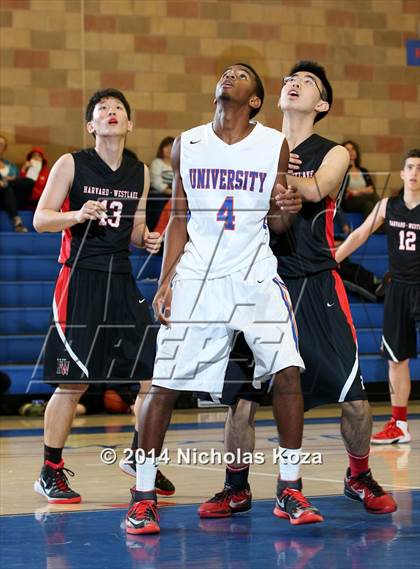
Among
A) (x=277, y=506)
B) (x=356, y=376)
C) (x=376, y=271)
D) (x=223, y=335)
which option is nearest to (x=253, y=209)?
(x=223, y=335)

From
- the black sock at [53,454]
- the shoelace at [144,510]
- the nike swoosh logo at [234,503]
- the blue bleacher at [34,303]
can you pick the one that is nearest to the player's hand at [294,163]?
the nike swoosh logo at [234,503]

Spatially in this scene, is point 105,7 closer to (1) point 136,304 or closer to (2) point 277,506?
(1) point 136,304

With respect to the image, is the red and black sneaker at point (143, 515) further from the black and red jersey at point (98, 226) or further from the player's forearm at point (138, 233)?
the player's forearm at point (138, 233)

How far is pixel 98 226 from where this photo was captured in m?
5.24

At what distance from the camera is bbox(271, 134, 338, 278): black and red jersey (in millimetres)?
4766


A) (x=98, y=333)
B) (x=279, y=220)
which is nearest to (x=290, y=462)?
(x=279, y=220)

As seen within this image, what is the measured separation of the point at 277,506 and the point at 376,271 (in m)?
7.60

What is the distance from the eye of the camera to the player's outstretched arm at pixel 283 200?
4277mm

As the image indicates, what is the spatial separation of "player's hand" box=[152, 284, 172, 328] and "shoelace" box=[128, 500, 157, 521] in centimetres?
71

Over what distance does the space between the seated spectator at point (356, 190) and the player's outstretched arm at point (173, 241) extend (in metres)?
8.18

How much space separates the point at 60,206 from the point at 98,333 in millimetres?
666

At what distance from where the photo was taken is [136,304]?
5.25 metres

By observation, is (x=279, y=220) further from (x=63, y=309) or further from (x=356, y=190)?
(x=356, y=190)

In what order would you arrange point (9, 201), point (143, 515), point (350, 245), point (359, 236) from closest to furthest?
point (143, 515) → point (350, 245) → point (359, 236) → point (9, 201)
